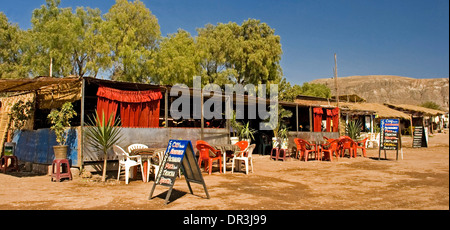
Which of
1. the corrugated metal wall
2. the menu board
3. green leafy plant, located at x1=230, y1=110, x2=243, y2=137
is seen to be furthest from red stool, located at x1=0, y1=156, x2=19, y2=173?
the menu board

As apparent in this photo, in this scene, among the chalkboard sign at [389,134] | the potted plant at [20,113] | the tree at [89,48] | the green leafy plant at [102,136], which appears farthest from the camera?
the tree at [89,48]

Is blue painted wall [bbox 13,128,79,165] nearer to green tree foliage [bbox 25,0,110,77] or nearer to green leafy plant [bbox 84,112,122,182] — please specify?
green leafy plant [bbox 84,112,122,182]

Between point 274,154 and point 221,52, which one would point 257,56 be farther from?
point 274,154

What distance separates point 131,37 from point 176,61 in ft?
13.6

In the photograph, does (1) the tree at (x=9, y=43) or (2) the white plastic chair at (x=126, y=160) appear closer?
(2) the white plastic chair at (x=126, y=160)

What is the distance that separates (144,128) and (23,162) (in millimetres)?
4096

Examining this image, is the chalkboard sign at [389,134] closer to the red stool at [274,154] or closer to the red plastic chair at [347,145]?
the red plastic chair at [347,145]

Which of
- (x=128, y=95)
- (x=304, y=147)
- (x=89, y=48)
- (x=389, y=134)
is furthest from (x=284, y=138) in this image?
(x=89, y=48)

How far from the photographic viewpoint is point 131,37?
2323 cm

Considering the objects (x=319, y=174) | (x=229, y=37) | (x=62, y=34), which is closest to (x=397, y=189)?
(x=319, y=174)

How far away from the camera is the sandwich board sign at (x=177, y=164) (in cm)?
523

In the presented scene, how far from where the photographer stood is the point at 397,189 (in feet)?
20.7

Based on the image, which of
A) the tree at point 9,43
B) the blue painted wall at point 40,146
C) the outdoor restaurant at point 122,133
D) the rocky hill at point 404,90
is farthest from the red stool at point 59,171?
the rocky hill at point 404,90

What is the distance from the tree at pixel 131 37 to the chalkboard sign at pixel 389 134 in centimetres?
1523
